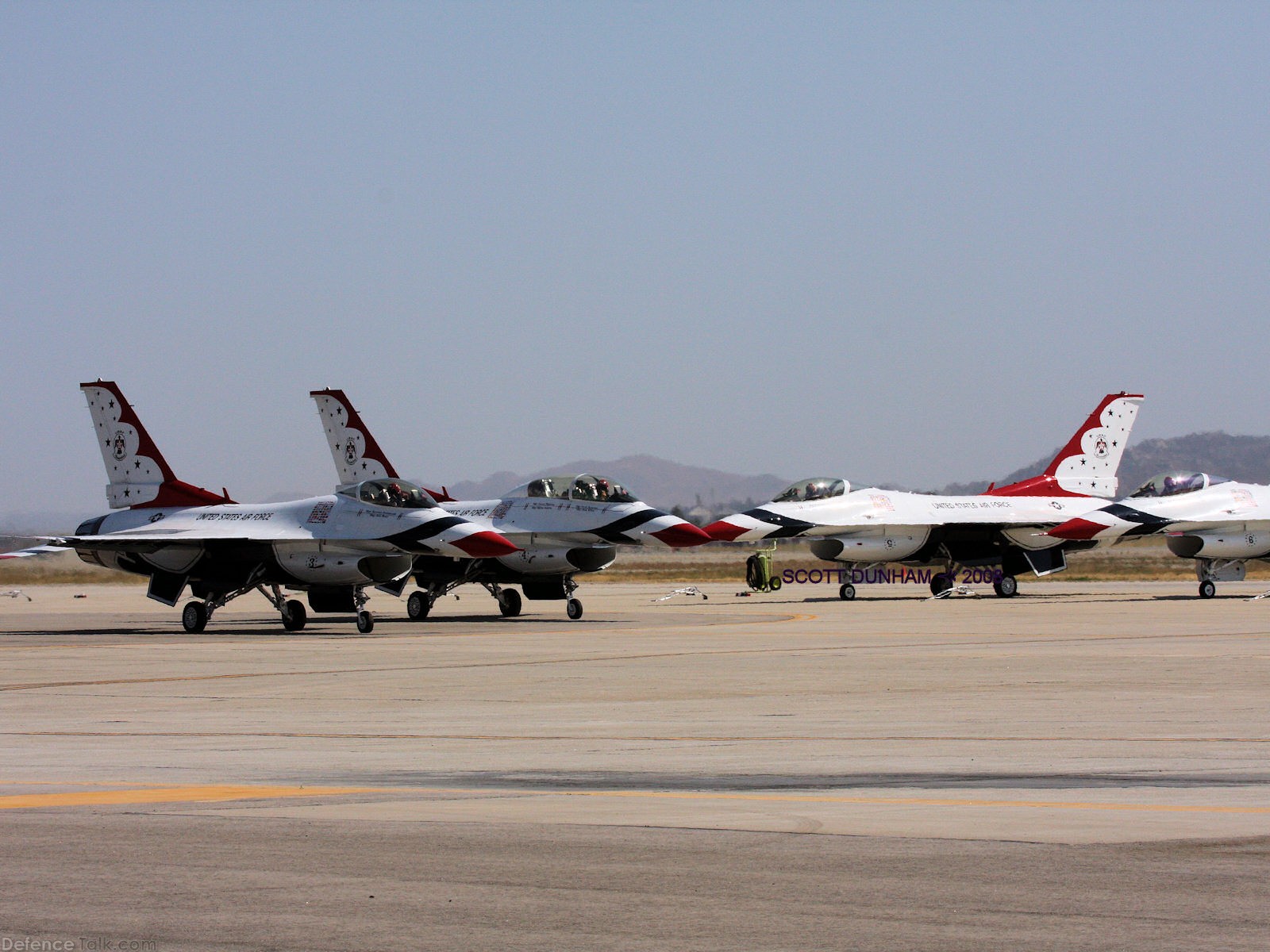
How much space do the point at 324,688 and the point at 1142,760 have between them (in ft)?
30.9

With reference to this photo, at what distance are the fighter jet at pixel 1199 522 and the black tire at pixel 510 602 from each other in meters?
16.2

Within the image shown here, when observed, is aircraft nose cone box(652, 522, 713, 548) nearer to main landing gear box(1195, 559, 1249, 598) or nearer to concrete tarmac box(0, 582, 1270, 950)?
concrete tarmac box(0, 582, 1270, 950)

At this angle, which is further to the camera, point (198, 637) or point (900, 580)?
point (900, 580)

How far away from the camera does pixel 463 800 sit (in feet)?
28.4

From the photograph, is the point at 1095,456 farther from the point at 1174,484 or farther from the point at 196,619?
the point at 196,619

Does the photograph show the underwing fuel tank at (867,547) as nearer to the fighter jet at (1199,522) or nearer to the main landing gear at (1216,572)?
the fighter jet at (1199,522)

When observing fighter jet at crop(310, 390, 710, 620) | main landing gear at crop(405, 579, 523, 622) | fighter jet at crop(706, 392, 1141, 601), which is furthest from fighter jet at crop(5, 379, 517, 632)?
fighter jet at crop(706, 392, 1141, 601)

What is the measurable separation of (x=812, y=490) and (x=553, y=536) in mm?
10710

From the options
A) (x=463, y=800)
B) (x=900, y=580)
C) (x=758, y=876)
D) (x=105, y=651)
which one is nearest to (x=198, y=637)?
(x=105, y=651)

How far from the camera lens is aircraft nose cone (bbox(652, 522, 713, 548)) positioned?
3095 centimetres

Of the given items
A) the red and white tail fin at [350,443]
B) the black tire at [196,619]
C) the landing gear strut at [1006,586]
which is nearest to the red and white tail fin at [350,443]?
the red and white tail fin at [350,443]

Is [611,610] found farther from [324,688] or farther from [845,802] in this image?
[845,802]

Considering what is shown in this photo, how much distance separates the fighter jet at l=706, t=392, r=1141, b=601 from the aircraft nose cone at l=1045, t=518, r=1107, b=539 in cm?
56

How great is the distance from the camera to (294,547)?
2914cm
